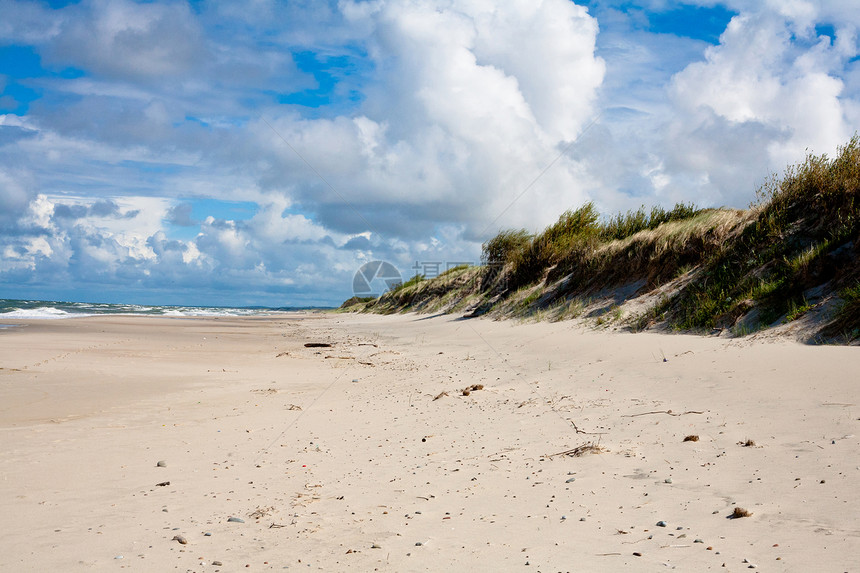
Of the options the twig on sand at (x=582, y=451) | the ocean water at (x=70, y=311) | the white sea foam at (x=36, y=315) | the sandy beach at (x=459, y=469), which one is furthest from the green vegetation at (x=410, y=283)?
the twig on sand at (x=582, y=451)

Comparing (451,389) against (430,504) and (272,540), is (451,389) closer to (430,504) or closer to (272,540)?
(430,504)

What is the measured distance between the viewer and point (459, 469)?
13.9ft

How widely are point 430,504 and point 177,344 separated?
1369 centimetres

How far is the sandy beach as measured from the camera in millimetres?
2826

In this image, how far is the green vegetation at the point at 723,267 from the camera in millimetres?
8977

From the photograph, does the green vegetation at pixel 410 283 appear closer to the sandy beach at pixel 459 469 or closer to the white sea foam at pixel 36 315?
the white sea foam at pixel 36 315

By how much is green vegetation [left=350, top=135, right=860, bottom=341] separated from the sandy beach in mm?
1596

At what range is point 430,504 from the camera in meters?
3.56

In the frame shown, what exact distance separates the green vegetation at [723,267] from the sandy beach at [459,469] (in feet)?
5.24

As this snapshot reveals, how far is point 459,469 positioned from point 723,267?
9.53 metres

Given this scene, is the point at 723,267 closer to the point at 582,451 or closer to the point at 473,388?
the point at 473,388

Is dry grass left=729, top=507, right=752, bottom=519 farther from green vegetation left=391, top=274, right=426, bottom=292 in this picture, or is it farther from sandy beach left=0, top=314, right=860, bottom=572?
green vegetation left=391, top=274, right=426, bottom=292

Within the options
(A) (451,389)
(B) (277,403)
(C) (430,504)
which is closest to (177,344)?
(B) (277,403)

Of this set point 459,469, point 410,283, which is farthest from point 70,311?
point 459,469
